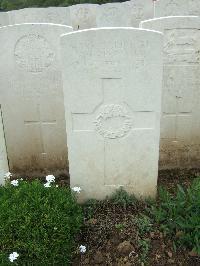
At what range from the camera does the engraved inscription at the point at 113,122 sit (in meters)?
Answer: 3.24

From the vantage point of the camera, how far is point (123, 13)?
23.3 ft

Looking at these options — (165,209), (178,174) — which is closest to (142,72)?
(165,209)

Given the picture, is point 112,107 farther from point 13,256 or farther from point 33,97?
point 13,256

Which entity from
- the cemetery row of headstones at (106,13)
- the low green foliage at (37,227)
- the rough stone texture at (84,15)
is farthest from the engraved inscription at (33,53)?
the rough stone texture at (84,15)

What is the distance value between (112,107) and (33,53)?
1.27 meters

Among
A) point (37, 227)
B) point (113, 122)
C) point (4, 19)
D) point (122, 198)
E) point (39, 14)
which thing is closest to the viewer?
point (37, 227)

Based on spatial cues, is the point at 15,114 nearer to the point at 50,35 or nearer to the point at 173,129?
the point at 50,35

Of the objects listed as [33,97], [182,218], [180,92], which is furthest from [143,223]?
[33,97]

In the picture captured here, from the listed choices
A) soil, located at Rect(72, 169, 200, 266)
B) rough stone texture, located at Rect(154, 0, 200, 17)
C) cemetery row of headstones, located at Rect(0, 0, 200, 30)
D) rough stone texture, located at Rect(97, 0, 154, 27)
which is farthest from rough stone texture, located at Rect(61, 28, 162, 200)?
rough stone texture, located at Rect(97, 0, 154, 27)

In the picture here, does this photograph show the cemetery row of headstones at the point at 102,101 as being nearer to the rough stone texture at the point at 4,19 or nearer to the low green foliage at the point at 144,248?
the low green foliage at the point at 144,248

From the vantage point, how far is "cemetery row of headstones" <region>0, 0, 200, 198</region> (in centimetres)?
305

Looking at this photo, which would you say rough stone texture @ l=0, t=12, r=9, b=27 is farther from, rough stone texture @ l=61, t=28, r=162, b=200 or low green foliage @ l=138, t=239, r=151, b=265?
low green foliage @ l=138, t=239, r=151, b=265

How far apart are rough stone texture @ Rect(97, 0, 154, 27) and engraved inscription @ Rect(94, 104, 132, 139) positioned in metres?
4.00

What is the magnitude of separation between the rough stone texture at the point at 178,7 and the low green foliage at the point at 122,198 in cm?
327
